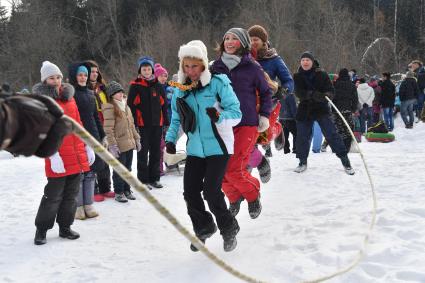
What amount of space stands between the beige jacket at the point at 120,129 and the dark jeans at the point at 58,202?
1.44 metres

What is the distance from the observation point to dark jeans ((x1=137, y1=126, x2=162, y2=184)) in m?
6.99

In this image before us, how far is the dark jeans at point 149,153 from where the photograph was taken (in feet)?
22.9

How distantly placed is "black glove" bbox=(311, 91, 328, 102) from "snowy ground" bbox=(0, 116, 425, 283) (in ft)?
3.91

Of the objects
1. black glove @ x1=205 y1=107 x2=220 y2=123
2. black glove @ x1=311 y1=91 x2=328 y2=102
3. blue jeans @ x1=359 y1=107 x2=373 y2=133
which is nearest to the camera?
black glove @ x1=205 y1=107 x2=220 y2=123

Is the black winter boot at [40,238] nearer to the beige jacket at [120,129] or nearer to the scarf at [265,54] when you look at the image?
the beige jacket at [120,129]

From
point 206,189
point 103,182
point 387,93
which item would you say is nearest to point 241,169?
point 206,189

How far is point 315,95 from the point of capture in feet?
23.5

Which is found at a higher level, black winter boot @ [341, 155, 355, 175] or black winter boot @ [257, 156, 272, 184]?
black winter boot @ [257, 156, 272, 184]

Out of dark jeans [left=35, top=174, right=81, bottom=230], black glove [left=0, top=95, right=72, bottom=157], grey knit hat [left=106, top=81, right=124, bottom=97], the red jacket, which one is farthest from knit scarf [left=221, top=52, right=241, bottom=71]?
black glove [left=0, top=95, right=72, bottom=157]

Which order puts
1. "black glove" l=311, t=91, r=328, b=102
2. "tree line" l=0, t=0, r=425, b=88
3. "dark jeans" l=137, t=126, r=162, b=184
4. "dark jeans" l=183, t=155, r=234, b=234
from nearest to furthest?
"dark jeans" l=183, t=155, r=234, b=234 < "dark jeans" l=137, t=126, r=162, b=184 < "black glove" l=311, t=91, r=328, b=102 < "tree line" l=0, t=0, r=425, b=88

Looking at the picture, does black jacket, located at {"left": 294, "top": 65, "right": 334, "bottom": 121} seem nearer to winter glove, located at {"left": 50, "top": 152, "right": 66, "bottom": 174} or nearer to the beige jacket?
the beige jacket

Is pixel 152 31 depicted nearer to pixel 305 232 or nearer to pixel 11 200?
pixel 11 200

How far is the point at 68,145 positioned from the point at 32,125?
2.62 m

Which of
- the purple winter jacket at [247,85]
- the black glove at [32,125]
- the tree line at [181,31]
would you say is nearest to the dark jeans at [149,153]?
the purple winter jacket at [247,85]
